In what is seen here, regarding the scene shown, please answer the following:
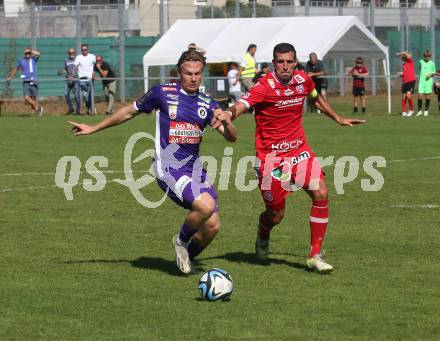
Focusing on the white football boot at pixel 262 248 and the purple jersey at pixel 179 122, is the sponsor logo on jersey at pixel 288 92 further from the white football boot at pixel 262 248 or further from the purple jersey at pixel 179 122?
the white football boot at pixel 262 248

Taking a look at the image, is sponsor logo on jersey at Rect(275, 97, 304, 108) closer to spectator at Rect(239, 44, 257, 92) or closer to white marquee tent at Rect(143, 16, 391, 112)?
spectator at Rect(239, 44, 257, 92)

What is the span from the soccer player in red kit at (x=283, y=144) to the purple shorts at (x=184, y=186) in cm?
82

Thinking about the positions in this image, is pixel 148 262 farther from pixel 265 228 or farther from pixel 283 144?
pixel 283 144

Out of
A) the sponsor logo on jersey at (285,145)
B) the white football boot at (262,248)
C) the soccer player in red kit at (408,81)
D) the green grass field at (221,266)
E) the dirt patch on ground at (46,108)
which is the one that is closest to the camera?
the green grass field at (221,266)

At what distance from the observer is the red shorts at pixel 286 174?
1012 centimetres

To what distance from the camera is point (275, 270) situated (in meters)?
9.91

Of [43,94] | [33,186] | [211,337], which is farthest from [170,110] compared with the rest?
[43,94]

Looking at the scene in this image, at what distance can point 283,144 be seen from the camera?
10.2m

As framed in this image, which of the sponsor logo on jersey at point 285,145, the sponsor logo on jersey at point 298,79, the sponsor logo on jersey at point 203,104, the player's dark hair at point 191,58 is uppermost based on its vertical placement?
the player's dark hair at point 191,58

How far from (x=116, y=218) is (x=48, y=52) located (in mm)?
31574

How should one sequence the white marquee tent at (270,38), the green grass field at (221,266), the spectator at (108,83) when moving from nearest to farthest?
1. the green grass field at (221,266)
2. the spectator at (108,83)
3. the white marquee tent at (270,38)

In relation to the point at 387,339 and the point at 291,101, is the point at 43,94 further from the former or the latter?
the point at 387,339

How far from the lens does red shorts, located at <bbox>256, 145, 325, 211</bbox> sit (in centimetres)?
1012
